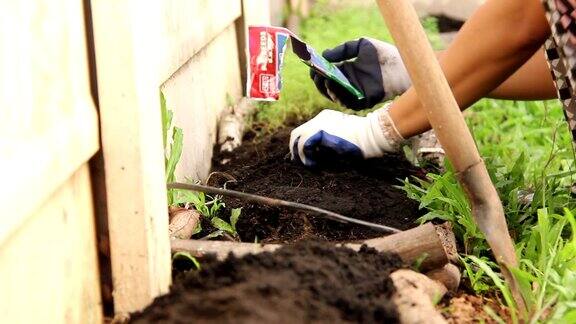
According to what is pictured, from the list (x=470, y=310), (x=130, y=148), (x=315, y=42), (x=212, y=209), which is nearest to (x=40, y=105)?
(x=130, y=148)

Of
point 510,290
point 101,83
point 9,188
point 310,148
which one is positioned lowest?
point 510,290

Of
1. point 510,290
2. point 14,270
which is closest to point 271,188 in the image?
point 510,290

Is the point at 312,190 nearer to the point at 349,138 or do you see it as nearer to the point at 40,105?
the point at 349,138

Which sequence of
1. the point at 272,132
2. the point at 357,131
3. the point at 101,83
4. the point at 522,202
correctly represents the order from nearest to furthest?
the point at 101,83, the point at 522,202, the point at 357,131, the point at 272,132

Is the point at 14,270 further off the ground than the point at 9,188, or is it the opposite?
the point at 9,188

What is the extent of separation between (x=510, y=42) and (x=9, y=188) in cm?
148

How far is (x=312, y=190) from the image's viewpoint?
99.0 inches

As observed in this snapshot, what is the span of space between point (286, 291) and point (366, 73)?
5.07ft

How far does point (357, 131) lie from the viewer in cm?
269

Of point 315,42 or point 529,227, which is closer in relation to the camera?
point 529,227

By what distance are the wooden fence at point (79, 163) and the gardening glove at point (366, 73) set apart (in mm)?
1196

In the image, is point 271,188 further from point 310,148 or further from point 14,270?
point 14,270

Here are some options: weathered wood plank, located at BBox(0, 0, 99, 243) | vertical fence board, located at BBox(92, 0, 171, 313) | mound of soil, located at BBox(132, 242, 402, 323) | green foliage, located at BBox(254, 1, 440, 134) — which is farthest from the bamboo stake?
green foliage, located at BBox(254, 1, 440, 134)

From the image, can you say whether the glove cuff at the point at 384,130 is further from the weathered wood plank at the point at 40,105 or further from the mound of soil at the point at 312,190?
→ the weathered wood plank at the point at 40,105
